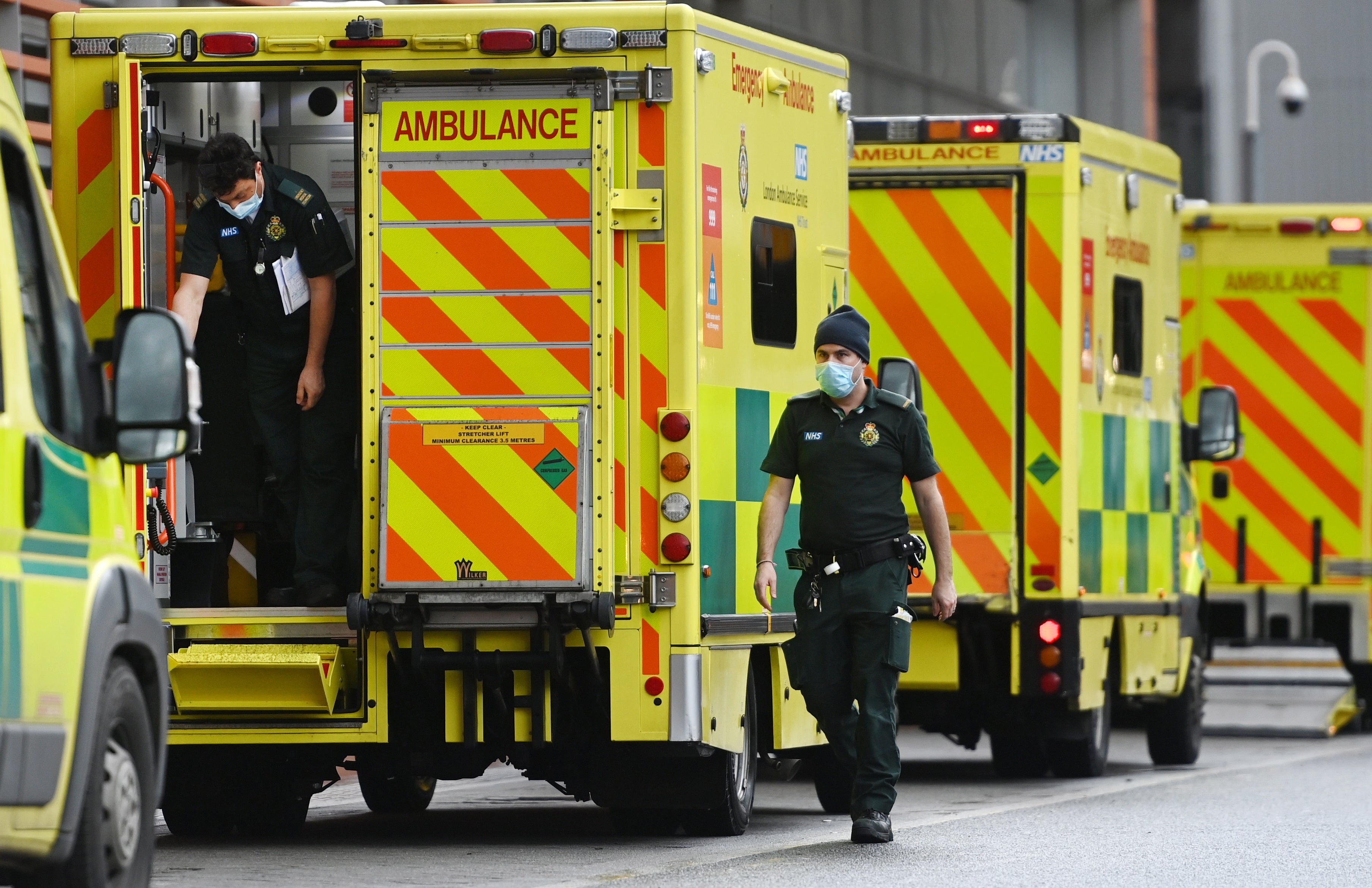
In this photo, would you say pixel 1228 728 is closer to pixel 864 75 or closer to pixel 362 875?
pixel 864 75

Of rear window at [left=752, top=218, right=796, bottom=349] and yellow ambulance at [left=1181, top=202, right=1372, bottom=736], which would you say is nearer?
rear window at [left=752, top=218, right=796, bottom=349]

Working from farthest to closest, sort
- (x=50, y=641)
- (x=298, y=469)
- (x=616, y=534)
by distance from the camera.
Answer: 1. (x=298, y=469)
2. (x=616, y=534)
3. (x=50, y=641)

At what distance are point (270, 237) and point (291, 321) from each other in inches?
12.8

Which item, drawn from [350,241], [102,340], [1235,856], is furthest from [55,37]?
[1235,856]

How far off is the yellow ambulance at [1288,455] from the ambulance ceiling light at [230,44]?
9384 mm

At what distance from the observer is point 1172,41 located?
38.3 m

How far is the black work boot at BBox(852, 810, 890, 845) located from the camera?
8.80 meters

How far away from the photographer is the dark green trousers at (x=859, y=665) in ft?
28.9

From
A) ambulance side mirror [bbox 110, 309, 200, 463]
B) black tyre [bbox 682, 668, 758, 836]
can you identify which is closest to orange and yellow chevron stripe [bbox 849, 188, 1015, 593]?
black tyre [bbox 682, 668, 758, 836]

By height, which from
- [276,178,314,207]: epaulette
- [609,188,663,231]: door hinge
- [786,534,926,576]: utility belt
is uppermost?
[276,178,314,207]: epaulette

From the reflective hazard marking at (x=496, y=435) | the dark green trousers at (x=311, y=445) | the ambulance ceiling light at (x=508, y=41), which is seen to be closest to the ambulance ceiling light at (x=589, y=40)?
the ambulance ceiling light at (x=508, y=41)

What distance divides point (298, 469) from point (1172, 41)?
30.7 metres

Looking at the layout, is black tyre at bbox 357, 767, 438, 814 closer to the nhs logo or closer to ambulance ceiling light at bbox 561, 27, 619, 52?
ambulance ceiling light at bbox 561, 27, 619, 52

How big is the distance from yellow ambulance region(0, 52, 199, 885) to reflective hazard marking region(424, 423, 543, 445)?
2.49 m
